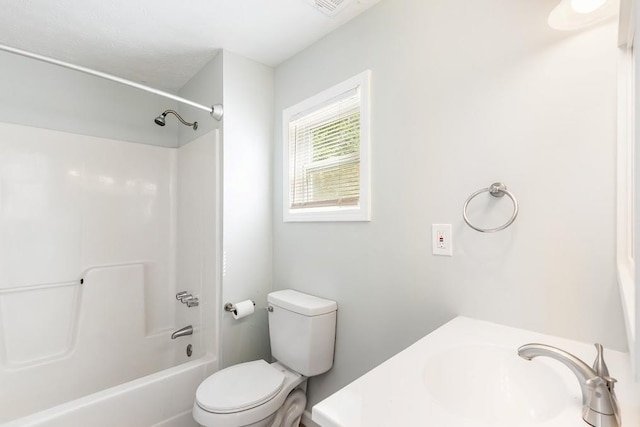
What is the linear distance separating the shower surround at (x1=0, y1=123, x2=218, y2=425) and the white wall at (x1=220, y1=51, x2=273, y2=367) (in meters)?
0.13

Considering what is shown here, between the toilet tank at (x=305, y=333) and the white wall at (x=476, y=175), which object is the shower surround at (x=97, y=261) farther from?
the white wall at (x=476, y=175)

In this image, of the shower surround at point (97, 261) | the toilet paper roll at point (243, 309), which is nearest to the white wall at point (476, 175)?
the toilet paper roll at point (243, 309)

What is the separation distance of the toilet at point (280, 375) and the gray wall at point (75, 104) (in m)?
1.79

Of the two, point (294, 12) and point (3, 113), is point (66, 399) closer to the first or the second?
point (3, 113)

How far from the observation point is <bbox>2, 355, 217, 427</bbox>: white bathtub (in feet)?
4.12

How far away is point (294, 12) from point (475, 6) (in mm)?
877

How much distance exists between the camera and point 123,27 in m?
1.63

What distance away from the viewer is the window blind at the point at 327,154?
1.56m

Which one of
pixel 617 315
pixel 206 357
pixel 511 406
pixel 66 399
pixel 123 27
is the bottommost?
pixel 66 399

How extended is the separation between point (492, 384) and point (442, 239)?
52 cm

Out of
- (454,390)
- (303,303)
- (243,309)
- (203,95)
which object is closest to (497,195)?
(454,390)

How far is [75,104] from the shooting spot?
207cm

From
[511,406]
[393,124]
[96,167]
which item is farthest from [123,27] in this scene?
[511,406]

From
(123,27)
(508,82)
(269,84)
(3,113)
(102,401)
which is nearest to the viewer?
(508,82)
